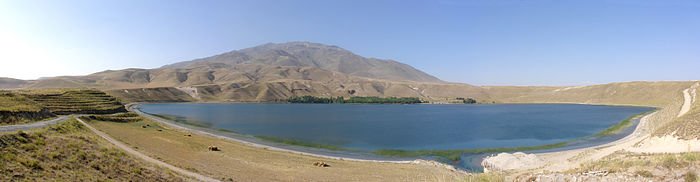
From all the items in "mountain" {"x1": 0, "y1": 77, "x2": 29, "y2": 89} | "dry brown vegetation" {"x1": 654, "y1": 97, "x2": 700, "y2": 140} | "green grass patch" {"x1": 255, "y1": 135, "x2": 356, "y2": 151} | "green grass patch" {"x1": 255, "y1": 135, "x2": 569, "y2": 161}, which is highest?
"mountain" {"x1": 0, "y1": 77, "x2": 29, "y2": 89}

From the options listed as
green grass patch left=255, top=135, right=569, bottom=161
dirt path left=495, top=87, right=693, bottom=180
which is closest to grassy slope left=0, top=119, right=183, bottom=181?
dirt path left=495, top=87, right=693, bottom=180

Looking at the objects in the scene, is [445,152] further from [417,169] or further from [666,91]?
[666,91]

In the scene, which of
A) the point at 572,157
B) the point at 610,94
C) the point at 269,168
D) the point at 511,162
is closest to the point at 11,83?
the point at 269,168

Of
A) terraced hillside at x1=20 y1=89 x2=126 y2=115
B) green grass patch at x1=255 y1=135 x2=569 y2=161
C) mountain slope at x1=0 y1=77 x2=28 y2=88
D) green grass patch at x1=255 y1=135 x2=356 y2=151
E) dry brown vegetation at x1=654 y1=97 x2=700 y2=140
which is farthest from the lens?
mountain slope at x1=0 y1=77 x2=28 y2=88

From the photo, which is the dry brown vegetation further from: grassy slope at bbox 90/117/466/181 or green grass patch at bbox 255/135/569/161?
grassy slope at bbox 90/117/466/181

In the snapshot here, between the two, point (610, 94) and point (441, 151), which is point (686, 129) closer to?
point (441, 151)

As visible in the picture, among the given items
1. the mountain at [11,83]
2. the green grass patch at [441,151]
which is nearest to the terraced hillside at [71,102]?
the green grass patch at [441,151]

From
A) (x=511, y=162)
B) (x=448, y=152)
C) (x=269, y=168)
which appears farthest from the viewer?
(x=448, y=152)

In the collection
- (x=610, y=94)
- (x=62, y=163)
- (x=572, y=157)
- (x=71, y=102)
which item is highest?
(x=610, y=94)

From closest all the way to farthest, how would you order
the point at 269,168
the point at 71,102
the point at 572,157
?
the point at 269,168 → the point at 572,157 → the point at 71,102

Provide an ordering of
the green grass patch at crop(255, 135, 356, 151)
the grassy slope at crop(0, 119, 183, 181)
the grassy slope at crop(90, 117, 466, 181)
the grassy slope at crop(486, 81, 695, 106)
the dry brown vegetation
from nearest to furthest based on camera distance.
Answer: the grassy slope at crop(0, 119, 183, 181), the grassy slope at crop(90, 117, 466, 181), the dry brown vegetation, the green grass patch at crop(255, 135, 356, 151), the grassy slope at crop(486, 81, 695, 106)

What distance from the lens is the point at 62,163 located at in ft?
37.9

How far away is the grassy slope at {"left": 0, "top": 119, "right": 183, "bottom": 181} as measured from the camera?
997cm

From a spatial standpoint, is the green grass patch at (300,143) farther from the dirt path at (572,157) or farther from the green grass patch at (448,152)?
the dirt path at (572,157)
